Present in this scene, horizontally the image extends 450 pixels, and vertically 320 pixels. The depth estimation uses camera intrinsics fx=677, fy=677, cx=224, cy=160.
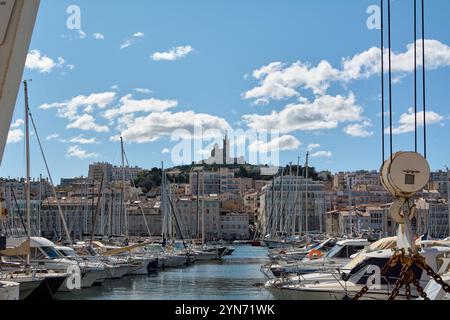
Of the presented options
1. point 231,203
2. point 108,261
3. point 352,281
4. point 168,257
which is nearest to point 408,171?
point 352,281

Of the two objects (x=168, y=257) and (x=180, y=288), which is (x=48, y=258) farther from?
(x=168, y=257)

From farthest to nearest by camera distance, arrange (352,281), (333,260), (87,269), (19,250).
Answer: (87,269), (333,260), (19,250), (352,281)

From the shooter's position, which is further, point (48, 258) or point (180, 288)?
point (180, 288)

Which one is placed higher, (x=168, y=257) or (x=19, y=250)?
(x=19, y=250)

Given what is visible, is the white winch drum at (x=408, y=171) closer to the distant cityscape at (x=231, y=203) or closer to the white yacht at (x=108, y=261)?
the white yacht at (x=108, y=261)

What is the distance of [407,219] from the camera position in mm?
5129

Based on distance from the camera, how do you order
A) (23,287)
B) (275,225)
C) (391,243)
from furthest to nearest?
(275,225), (23,287), (391,243)

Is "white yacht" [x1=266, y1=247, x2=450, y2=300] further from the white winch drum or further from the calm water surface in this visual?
the white winch drum

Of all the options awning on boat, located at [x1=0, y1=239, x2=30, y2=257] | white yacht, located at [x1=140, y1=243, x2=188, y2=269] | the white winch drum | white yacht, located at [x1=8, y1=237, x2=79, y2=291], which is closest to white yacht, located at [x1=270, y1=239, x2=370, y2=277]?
white yacht, located at [x1=8, y1=237, x2=79, y2=291]

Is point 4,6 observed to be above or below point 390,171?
above
